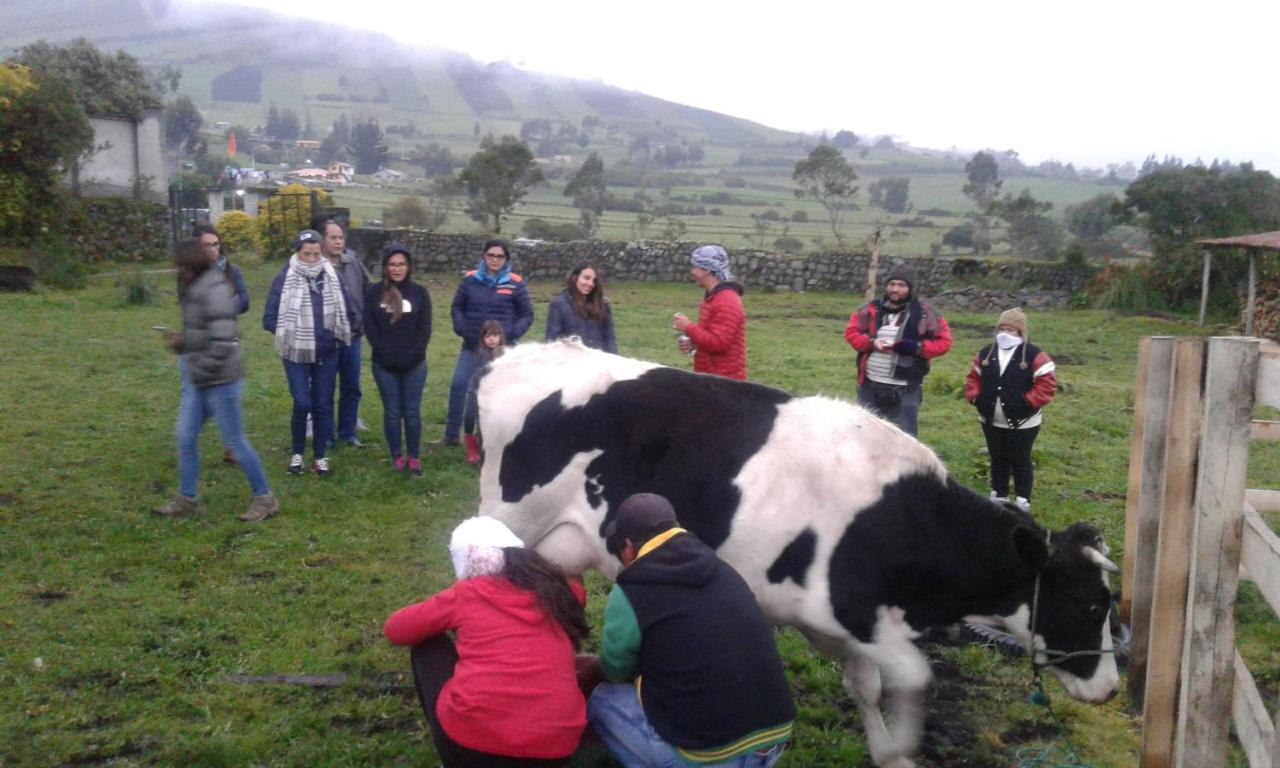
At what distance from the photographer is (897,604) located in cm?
433

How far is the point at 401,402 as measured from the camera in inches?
329

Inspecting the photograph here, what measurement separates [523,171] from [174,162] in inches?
1202

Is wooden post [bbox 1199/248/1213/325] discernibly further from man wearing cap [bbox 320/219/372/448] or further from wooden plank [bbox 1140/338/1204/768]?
wooden plank [bbox 1140/338/1204/768]

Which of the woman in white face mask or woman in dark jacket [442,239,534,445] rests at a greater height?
woman in dark jacket [442,239,534,445]

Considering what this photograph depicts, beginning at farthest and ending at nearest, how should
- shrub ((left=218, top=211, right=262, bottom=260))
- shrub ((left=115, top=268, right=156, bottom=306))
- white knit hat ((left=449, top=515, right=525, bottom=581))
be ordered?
shrub ((left=218, top=211, right=262, bottom=260))
shrub ((left=115, top=268, right=156, bottom=306))
white knit hat ((left=449, top=515, right=525, bottom=581))

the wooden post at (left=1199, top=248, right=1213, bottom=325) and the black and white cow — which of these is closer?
the black and white cow

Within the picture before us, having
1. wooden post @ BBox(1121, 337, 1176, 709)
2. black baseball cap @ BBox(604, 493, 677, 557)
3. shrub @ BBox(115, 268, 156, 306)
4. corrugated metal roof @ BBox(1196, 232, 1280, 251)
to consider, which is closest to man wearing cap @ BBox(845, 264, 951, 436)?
wooden post @ BBox(1121, 337, 1176, 709)

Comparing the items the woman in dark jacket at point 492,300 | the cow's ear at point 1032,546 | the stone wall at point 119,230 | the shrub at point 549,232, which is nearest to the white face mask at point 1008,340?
the cow's ear at point 1032,546

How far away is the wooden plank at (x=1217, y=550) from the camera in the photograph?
3467mm

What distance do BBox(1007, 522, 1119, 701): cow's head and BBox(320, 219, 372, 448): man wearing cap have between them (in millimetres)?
5847

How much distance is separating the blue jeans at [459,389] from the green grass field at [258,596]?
43cm

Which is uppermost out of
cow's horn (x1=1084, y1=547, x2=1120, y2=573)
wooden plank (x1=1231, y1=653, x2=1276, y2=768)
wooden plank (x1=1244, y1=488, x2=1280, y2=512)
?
wooden plank (x1=1244, y1=488, x2=1280, y2=512)

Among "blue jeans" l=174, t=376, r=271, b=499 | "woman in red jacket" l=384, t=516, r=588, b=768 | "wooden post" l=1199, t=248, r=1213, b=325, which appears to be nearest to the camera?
"woman in red jacket" l=384, t=516, r=588, b=768

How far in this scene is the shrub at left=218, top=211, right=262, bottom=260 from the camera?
23.8 meters
